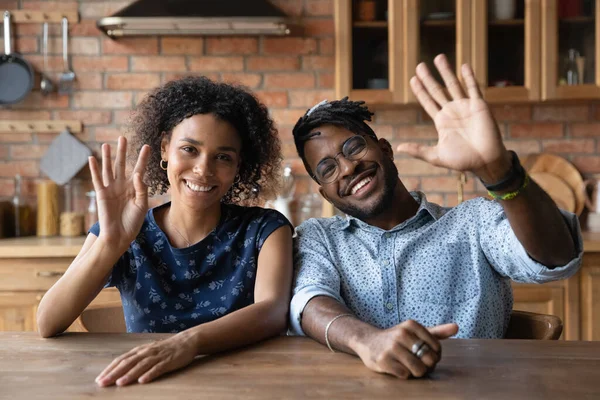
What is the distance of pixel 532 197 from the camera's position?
4.33 feet

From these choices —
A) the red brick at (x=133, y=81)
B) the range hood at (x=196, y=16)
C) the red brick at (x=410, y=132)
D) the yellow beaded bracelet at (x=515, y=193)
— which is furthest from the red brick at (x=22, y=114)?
the yellow beaded bracelet at (x=515, y=193)

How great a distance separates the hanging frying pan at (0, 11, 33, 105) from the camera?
133 inches

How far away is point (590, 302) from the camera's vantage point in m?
2.91

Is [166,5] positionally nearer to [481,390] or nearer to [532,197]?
[532,197]

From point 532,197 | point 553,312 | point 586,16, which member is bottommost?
point 553,312

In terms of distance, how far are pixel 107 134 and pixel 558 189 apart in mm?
2173

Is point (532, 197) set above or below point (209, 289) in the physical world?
above

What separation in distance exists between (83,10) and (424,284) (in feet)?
8.15

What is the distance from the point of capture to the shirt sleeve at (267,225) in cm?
168

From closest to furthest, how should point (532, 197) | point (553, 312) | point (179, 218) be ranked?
1. point (532, 197)
2. point (179, 218)
3. point (553, 312)

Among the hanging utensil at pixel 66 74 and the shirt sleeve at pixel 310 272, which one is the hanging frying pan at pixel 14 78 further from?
the shirt sleeve at pixel 310 272

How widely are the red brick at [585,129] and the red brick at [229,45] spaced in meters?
1.61

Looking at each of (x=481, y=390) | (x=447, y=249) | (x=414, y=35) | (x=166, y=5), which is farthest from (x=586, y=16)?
(x=481, y=390)

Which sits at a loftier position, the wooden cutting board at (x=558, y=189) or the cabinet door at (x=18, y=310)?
the wooden cutting board at (x=558, y=189)
